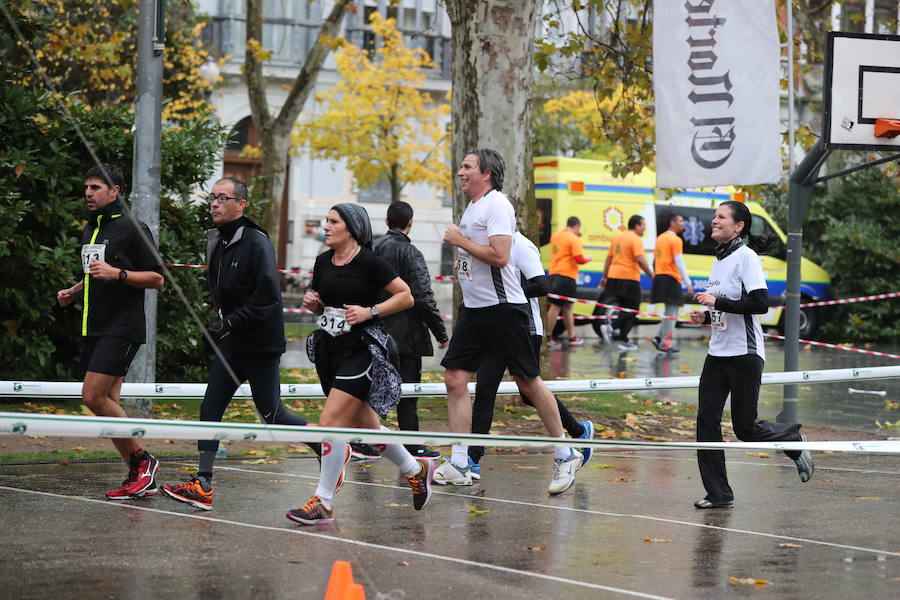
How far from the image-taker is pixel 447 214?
4019 cm

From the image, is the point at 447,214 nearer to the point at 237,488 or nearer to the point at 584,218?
the point at 584,218

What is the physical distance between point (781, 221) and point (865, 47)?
17406mm

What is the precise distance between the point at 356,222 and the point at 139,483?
1.87 m

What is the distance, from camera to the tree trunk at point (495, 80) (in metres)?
12.1

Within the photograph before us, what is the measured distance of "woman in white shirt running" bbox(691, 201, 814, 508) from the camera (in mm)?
7977

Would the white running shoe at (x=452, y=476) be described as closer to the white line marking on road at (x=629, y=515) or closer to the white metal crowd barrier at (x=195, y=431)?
the white line marking on road at (x=629, y=515)

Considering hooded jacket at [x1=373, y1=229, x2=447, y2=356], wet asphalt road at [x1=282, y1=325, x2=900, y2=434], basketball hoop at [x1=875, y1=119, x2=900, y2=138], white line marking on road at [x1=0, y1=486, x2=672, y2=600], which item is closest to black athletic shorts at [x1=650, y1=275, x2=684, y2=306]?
wet asphalt road at [x1=282, y1=325, x2=900, y2=434]

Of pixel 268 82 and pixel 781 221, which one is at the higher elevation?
pixel 268 82

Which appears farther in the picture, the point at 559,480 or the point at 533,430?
the point at 533,430

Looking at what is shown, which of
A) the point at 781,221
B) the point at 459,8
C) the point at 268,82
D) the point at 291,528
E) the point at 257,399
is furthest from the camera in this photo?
the point at 268,82

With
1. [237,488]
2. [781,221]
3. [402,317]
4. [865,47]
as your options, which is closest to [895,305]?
[781,221]

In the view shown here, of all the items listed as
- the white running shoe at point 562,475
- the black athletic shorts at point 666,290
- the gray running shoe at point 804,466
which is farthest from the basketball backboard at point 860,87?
the black athletic shorts at point 666,290

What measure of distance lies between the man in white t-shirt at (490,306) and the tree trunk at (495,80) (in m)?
3.89

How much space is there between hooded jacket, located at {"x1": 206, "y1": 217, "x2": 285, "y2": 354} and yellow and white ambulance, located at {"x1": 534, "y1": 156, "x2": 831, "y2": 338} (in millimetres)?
14874
